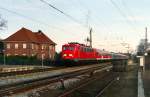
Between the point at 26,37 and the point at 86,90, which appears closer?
the point at 86,90

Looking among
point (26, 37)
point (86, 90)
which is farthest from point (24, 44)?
point (86, 90)

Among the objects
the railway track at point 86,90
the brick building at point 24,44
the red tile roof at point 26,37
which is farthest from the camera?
the red tile roof at point 26,37

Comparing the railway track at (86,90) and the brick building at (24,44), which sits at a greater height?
the brick building at (24,44)

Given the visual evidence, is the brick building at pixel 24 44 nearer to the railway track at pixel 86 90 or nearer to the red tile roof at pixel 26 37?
the red tile roof at pixel 26 37

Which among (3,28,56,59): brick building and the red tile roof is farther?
the red tile roof

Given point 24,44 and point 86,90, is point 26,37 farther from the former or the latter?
point 86,90

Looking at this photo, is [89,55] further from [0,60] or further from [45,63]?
[0,60]

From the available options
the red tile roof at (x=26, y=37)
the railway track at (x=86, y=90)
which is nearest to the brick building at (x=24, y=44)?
the red tile roof at (x=26, y=37)

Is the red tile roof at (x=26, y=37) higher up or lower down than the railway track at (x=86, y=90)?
higher up

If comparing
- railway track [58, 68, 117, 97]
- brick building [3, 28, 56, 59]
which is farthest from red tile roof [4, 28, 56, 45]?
railway track [58, 68, 117, 97]

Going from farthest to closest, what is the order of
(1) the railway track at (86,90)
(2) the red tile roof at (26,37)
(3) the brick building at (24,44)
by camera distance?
(2) the red tile roof at (26,37) < (3) the brick building at (24,44) < (1) the railway track at (86,90)

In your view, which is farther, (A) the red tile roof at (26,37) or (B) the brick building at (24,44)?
(A) the red tile roof at (26,37)

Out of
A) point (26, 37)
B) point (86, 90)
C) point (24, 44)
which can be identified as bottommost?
point (86, 90)

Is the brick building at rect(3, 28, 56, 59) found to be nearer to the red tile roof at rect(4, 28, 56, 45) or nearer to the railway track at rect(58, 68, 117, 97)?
the red tile roof at rect(4, 28, 56, 45)
